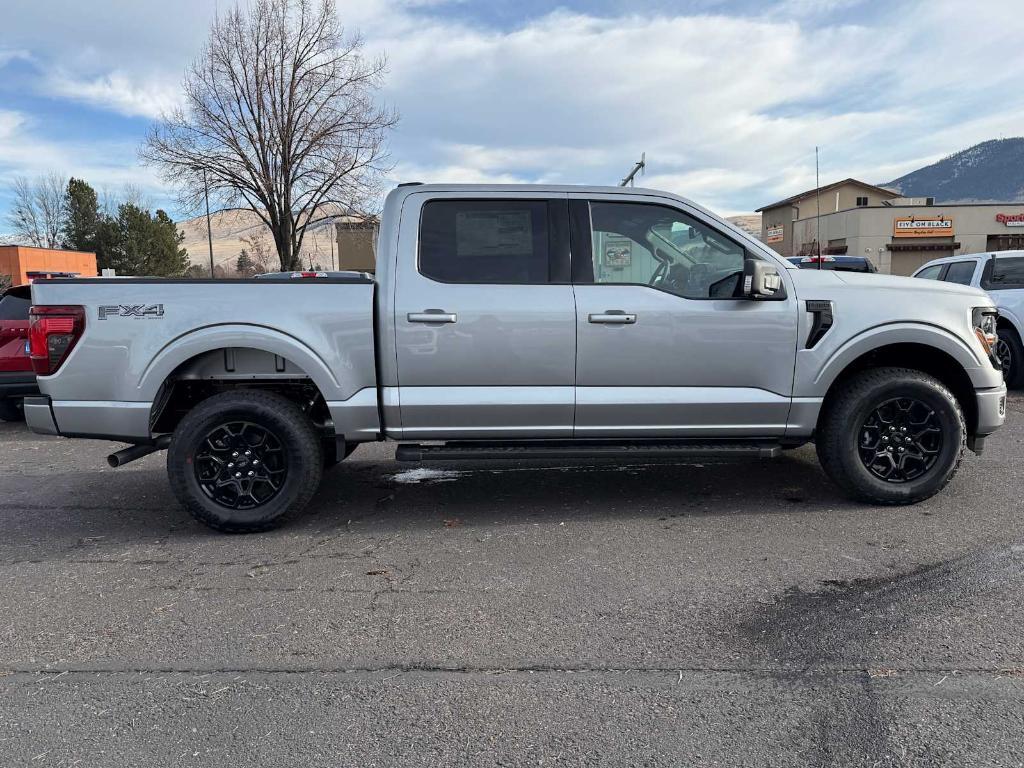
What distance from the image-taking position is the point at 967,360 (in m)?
4.64

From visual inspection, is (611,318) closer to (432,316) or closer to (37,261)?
(432,316)

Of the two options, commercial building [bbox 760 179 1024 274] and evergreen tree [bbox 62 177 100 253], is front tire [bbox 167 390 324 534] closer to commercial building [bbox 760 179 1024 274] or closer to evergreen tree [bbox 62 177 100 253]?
commercial building [bbox 760 179 1024 274]

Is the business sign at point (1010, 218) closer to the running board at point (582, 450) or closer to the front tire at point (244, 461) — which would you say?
the running board at point (582, 450)

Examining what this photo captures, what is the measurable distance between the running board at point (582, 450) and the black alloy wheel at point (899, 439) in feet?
2.18

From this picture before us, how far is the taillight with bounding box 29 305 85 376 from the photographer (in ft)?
13.8

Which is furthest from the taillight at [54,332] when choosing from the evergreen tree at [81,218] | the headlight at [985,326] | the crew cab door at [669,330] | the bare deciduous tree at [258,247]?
the evergreen tree at [81,218]

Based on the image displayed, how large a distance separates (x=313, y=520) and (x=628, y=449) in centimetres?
211

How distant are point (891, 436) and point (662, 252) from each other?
192cm

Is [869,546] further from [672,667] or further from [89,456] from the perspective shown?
[89,456]

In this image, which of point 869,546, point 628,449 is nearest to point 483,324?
point 628,449

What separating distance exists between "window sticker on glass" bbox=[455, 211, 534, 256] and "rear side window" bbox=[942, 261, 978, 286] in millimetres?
7690

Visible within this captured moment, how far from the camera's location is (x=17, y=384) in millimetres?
7410

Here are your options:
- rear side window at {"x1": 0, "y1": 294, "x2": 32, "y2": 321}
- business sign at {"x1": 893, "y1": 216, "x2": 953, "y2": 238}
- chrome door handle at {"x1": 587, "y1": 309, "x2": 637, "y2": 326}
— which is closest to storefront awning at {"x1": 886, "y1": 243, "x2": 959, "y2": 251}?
business sign at {"x1": 893, "y1": 216, "x2": 953, "y2": 238}

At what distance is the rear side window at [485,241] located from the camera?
4.45 metres
